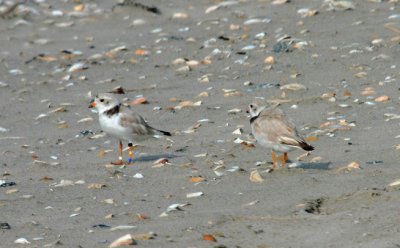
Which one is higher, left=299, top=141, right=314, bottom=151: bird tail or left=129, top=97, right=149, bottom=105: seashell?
left=299, top=141, right=314, bottom=151: bird tail

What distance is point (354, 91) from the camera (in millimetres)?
11141

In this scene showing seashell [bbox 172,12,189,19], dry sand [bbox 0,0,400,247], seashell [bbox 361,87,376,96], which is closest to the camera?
dry sand [bbox 0,0,400,247]

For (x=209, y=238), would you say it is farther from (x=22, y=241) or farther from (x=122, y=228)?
(x=22, y=241)

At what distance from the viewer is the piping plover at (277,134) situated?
810 cm

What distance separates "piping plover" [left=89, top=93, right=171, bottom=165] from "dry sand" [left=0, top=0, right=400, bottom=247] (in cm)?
25

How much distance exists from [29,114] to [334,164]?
16.6 feet

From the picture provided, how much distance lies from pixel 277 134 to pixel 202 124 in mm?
A: 2427

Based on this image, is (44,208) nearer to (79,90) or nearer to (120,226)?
(120,226)

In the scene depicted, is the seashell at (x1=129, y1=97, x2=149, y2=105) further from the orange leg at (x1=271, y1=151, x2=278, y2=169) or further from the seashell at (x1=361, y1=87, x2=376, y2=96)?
the orange leg at (x1=271, y1=151, x2=278, y2=169)

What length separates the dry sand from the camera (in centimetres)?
664

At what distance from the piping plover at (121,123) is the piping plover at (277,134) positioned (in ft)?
4.32

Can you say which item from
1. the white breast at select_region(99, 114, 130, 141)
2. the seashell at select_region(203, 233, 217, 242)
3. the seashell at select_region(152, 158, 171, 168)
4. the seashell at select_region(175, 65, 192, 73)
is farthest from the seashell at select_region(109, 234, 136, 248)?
the seashell at select_region(175, 65, 192, 73)

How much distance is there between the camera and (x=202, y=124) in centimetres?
1054

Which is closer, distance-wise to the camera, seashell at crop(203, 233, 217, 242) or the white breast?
seashell at crop(203, 233, 217, 242)
